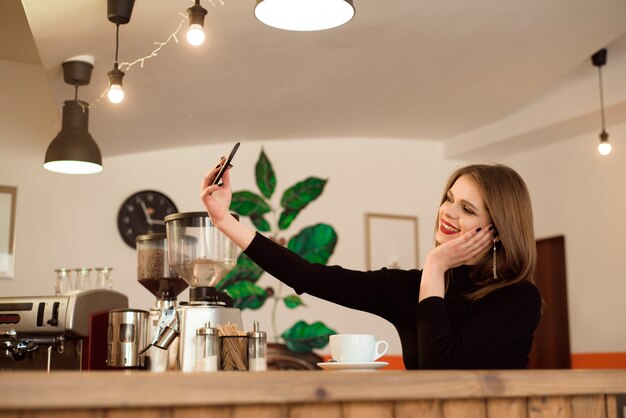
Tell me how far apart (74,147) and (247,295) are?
6.87 feet

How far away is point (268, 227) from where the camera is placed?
6039 millimetres

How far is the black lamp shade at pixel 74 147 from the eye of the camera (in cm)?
412

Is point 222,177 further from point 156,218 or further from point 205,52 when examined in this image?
point 156,218

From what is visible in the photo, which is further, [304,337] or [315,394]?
[304,337]

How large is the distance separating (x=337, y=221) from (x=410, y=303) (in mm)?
4252

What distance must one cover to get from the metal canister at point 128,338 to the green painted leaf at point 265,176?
3.63 metres

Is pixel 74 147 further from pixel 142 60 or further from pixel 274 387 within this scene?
pixel 274 387

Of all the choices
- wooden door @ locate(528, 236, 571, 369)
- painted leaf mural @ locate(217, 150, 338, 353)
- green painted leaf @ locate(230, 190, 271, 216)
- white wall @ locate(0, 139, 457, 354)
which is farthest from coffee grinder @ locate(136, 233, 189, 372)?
wooden door @ locate(528, 236, 571, 369)

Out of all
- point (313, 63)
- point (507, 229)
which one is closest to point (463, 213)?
point (507, 229)

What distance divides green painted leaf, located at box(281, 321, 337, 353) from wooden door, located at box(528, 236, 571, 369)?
5.36 ft

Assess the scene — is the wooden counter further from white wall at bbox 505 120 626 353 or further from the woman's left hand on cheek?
white wall at bbox 505 120 626 353

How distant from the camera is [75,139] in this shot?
13.7ft

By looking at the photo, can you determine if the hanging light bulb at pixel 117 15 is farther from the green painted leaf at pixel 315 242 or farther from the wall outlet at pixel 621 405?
the green painted leaf at pixel 315 242

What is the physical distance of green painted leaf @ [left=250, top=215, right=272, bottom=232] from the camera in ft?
19.7
